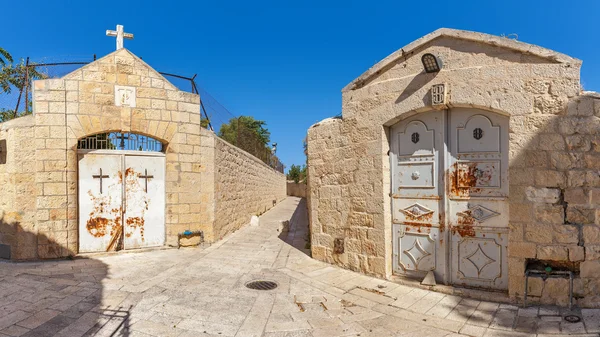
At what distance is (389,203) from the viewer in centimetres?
500

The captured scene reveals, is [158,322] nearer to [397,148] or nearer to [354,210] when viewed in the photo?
[354,210]

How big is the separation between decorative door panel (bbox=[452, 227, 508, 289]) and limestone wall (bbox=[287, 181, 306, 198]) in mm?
28281

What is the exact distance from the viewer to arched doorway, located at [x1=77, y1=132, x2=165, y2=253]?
260 inches

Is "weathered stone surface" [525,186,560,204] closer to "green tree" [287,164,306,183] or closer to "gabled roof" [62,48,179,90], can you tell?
"gabled roof" [62,48,179,90]

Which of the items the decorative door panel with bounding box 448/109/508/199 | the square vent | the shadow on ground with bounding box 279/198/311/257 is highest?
the square vent

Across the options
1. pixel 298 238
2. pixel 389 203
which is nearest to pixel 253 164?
pixel 298 238

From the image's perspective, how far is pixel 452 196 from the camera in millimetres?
4426

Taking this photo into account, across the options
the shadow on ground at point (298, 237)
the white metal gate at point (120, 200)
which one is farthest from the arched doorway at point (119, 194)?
the shadow on ground at point (298, 237)

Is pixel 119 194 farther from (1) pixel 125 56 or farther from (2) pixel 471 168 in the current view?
(2) pixel 471 168

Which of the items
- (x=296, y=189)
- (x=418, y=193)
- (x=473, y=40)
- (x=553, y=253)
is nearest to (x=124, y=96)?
(x=418, y=193)

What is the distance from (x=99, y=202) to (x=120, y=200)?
1.22 ft

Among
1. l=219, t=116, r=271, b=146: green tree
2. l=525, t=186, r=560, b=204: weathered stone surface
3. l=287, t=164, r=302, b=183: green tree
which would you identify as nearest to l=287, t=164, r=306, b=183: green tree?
l=287, t=164, r=302, b=183: green tree

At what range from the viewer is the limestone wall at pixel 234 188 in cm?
813

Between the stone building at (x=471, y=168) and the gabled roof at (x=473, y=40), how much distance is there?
0.05 ft
